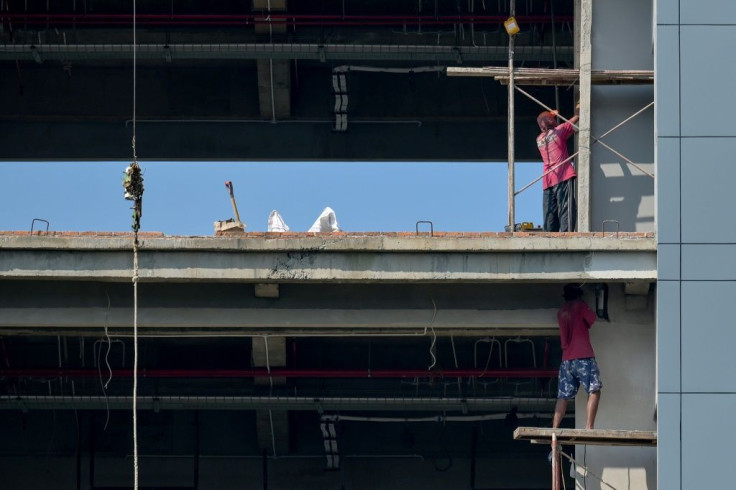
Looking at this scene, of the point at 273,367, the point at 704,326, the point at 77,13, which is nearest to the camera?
the point at 704,326

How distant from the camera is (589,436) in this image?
74.5 feet

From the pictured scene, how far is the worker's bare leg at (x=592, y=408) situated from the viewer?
23.3 metres

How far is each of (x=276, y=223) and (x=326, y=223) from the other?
27.9 inches

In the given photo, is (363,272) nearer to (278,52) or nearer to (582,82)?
(582,82)

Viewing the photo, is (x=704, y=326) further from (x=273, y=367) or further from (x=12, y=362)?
(x=12, y=362)

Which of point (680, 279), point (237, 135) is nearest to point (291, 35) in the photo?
point (237, 135)

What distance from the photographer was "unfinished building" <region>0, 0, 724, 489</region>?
23.0 metres

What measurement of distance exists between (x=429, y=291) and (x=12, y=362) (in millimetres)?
8275

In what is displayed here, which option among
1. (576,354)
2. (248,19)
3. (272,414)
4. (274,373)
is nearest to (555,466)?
(576,354)

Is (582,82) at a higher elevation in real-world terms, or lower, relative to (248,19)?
lower

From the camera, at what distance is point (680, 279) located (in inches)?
894

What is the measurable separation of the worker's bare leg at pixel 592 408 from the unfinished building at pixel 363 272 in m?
0.58

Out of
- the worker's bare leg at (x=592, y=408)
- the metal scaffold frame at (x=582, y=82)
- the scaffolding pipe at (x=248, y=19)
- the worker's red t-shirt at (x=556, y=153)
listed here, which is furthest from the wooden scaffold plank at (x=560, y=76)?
the worker's bare leg at (x=592, y=408)

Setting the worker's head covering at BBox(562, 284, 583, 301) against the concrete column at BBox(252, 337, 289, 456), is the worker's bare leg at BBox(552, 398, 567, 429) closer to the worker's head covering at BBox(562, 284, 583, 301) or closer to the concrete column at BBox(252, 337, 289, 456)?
the worker's head covering at BBox(562, 284, 583, 301)
